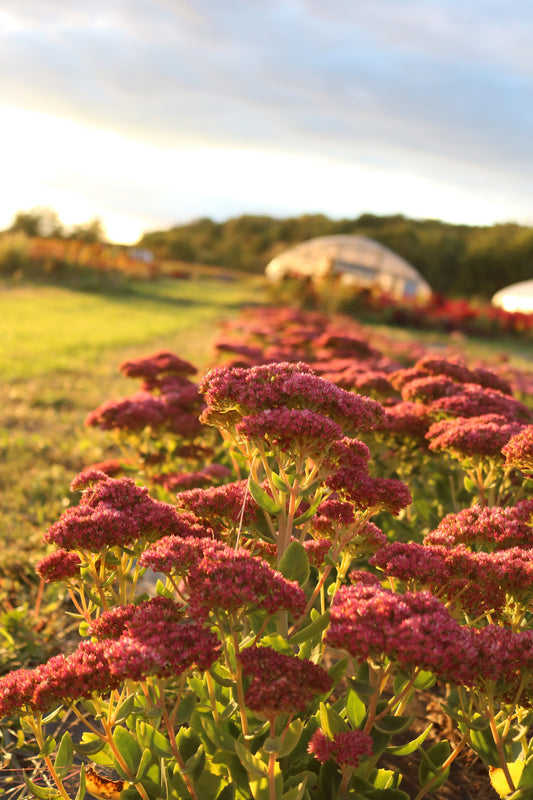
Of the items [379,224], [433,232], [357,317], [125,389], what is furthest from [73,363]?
[379,224]

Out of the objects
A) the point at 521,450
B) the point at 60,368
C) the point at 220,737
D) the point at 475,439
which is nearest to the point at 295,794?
the point at 220,737

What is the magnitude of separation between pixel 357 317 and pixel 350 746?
21843mm

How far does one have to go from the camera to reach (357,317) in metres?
23.0

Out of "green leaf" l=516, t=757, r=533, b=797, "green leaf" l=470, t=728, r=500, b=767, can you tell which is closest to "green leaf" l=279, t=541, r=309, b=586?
"green leaf" l=470, t=728, r=500, b=767

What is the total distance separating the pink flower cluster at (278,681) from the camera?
1513 millimetres

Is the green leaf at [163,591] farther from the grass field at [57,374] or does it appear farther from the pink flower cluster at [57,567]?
the grass field at [57,374]

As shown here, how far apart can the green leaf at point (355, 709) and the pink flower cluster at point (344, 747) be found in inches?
7.6

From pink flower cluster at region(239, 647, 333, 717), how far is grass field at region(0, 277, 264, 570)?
2585 millimetres

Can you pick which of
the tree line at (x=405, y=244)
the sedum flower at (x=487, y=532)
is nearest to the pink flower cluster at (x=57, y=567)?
the sedum flower at (x=487, y=532)

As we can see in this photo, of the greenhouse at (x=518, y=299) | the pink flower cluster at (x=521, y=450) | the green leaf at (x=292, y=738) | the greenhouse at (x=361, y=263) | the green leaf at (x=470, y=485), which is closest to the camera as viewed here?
the green leaf at (x=292, y=738)

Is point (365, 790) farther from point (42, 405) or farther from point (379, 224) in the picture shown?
point (379, 224)

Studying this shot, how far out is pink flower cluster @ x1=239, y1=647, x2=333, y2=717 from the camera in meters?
1.51

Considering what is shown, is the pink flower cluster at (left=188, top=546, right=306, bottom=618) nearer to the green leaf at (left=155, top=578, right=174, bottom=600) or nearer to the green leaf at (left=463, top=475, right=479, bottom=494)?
the green leaf at (left=155, top=578, right=174, bottom=600)

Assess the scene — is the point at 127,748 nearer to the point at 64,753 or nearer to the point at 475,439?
the point at 64,753
